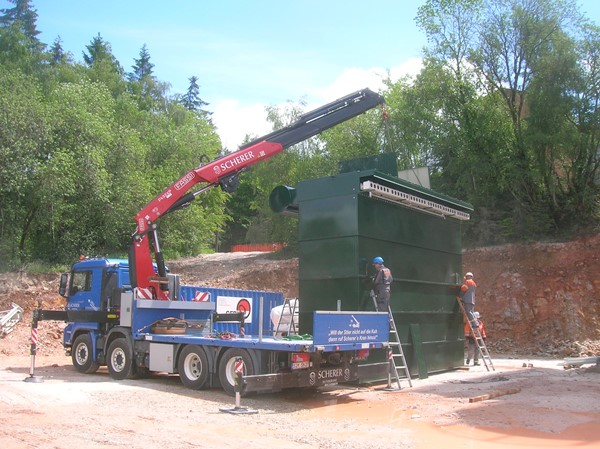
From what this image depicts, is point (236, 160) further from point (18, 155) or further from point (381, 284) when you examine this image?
point (18, 155)

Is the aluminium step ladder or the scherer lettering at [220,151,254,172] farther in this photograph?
the scherer lettering at [220,151,254,172]

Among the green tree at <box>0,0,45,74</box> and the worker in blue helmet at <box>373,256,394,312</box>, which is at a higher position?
the green tree at <box>0,0,45,74</box>

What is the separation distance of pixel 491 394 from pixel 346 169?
6346 mm

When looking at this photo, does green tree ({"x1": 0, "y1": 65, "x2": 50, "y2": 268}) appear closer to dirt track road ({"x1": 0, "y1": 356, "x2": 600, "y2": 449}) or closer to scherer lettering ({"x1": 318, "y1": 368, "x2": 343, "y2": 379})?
dirt track road ({"x1": 0, "y1": 356, "x2": 600, "y2": 449})

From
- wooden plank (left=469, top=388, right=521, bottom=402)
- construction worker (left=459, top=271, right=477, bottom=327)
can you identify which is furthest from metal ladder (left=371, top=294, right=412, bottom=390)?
construction worker (left=459, top=271, right=477, bottom=327)

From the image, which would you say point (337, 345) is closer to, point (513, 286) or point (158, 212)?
point (158, 212)

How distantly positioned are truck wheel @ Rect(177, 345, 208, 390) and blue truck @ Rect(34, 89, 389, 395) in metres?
0.02

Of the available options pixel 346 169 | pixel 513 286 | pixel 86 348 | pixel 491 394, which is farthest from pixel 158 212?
pixel 513 286

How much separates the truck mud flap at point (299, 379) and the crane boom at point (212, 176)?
5.63 m

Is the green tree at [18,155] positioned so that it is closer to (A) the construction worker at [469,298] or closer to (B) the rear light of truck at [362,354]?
(A) the construction worker at [469,298]

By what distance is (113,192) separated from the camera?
31.0 meters

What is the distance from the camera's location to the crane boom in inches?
592

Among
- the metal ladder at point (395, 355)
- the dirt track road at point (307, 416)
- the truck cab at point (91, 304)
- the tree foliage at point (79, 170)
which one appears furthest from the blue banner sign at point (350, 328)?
the tree foliage at point (79, 170)

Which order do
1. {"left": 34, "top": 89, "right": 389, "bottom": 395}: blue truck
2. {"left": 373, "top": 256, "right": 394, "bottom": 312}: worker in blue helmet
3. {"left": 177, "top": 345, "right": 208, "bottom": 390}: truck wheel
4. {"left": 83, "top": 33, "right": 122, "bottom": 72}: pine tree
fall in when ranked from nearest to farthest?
{"left": 34, "top": 89, "right": 389, "bottom": 395}: blue truck → {"left": 177, "top": 345, "right": 208, "bottom": 390}: truck wheel → {"left": 373, "top": 256, "right": 394, "bottom": 312}: worker in blue helmet → {"left": 83, "top": 33, "right": 122, "bottom": 72}: pine tree
